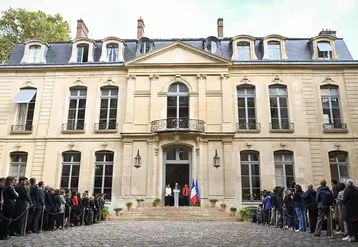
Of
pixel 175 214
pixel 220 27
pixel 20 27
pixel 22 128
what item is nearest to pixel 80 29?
pixel 20 27

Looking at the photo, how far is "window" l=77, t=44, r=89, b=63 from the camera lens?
19.3 meters

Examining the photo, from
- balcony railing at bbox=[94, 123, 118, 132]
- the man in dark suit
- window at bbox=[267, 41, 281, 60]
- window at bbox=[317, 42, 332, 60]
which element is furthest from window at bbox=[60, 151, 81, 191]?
window at bbox=[317, 42, 332, 60]

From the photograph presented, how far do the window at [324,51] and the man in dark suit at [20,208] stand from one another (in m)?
16.6

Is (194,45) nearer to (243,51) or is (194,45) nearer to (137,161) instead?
(243,51)

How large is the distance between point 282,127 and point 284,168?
7.08ft

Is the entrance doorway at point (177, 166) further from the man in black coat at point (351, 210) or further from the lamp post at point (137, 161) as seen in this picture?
the man in black coat at point (351, 210)

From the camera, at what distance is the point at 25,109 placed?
18562mm

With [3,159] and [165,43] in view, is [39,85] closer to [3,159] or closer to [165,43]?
[3,159]

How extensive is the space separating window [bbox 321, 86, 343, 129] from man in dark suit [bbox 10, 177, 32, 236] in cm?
1481

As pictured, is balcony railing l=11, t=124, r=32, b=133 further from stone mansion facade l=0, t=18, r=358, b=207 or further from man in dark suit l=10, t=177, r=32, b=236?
man in dark suit l=10, t=177, r=32, b=236

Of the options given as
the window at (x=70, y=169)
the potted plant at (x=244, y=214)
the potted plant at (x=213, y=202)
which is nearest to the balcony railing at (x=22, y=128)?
the window at (x=70, y=169)

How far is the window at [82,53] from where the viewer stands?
1928 cm

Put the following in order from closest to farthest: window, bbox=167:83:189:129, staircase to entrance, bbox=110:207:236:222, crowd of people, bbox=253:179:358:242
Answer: crowd of people, bbox=253:179:358:242 < staircase to entrance, bbox=110:207:236:222 < window, bbox=167:83:189:129

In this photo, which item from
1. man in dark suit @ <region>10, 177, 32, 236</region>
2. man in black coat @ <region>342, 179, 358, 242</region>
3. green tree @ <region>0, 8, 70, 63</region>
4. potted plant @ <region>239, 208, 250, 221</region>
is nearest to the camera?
man in black coat @ <region>342, 179, 358, 242</region>
